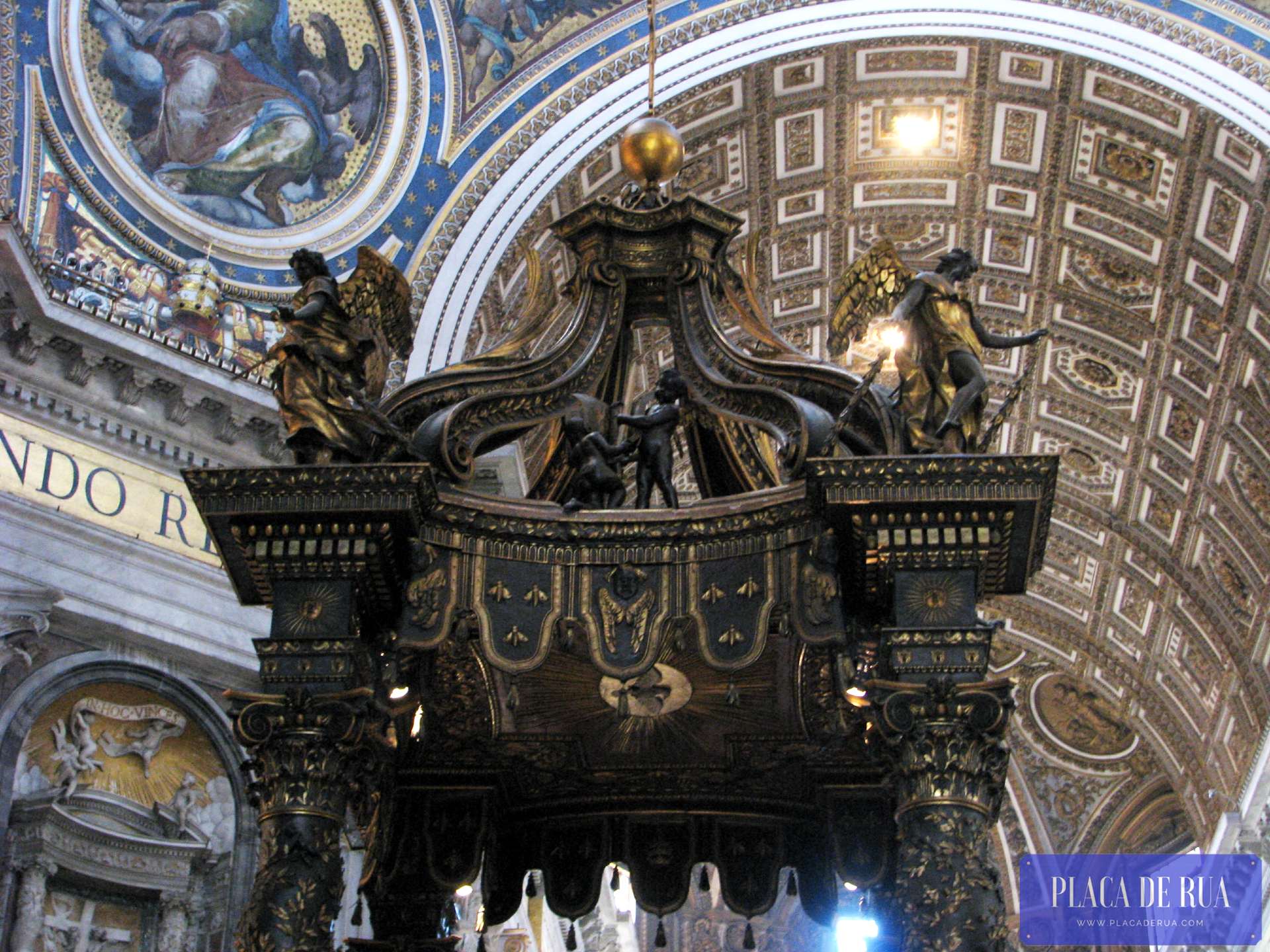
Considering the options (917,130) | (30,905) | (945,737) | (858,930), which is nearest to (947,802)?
(945,737)

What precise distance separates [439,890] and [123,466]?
11.8ft

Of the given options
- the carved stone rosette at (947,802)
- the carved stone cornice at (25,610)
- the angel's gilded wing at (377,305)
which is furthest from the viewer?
the carved stone cornice at (25,610)

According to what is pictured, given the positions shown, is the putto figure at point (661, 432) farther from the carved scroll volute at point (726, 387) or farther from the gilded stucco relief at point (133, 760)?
the gilded stucco relief at point (133, 760)

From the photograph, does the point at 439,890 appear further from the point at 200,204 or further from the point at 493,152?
the point at 493,152

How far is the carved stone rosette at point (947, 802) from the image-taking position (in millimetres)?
5945

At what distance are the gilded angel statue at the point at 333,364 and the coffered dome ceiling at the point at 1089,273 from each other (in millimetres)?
5944

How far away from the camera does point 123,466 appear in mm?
10539

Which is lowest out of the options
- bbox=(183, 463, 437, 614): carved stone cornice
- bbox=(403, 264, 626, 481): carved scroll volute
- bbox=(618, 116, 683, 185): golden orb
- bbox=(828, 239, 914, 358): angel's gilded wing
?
bbox=(183, 463, 437, 614): carved stone cornice

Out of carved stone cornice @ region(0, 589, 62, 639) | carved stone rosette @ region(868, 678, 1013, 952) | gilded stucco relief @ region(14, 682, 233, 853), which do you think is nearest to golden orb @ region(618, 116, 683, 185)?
carved stone rosette @ region(868, 678, 1013, 952)

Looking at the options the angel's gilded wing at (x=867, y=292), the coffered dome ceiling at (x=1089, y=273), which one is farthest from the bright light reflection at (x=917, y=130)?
Answer: the angel's gilded wing at (x=867, y=292)

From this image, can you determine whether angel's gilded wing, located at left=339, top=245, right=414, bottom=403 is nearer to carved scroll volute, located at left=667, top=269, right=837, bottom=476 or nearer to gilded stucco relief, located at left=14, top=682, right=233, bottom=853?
carved scroll volute, located at left=667, top=269, right=837, bottom=476

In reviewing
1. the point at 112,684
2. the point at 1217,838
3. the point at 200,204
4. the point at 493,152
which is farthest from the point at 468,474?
the point at 1217,838

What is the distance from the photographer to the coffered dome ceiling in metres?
14.7

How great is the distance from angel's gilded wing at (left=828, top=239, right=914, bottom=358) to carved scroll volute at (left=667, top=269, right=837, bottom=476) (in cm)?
46
